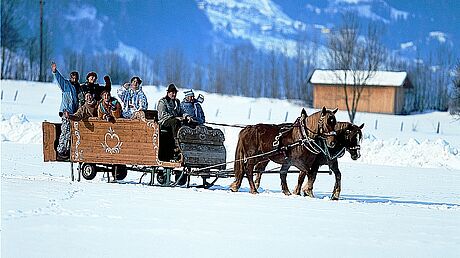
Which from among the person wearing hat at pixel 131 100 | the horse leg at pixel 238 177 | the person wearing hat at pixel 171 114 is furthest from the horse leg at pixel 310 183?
the person wearing hat at pixel 131 100

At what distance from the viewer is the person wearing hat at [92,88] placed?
14.3 metres

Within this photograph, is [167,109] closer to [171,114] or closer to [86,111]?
[171,114]

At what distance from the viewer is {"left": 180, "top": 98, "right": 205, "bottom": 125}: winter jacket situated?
13.5 m

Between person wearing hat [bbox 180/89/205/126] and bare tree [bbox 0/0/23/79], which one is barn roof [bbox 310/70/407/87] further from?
person wearing hat [bbox 180/89/205/126]

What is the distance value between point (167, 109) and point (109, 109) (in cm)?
111

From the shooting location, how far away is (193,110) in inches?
532

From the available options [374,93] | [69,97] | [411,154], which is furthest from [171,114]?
[374,93]

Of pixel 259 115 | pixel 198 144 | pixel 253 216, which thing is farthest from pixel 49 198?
pixel 259 115

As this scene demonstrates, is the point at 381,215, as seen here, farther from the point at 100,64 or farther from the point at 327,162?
the point at 100,64

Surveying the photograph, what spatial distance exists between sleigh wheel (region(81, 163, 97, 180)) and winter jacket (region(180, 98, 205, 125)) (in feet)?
6.66

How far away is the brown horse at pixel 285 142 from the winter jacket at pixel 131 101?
212cm

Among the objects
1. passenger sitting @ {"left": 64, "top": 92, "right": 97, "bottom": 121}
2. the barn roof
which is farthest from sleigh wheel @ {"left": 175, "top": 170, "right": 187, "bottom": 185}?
the barn roof

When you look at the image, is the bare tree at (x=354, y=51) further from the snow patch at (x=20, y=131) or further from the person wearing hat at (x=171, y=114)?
the person wearing hat at (x=171, y=114)

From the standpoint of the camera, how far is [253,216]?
900cm
